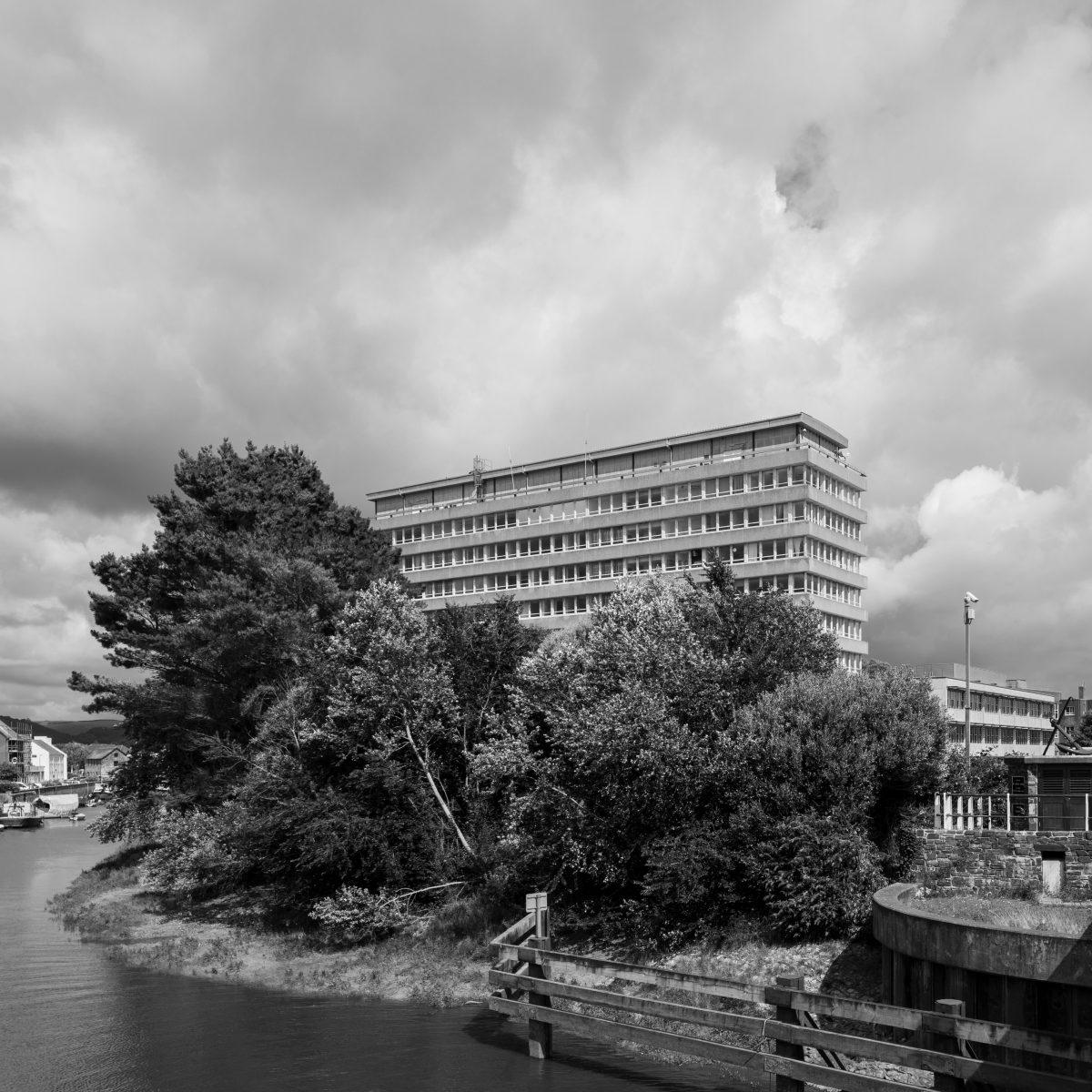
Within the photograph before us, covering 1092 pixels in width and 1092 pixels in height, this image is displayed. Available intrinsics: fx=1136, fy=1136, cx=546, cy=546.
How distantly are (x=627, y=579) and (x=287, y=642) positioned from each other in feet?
49.0

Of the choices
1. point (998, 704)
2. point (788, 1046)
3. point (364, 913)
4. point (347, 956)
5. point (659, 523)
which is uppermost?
point (659, 523)

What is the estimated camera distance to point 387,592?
1715 inches

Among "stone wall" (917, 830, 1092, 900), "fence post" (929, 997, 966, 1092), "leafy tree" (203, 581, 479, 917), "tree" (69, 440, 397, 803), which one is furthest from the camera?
"tree" (69, 440, 397, 803)

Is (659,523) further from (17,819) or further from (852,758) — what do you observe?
(17,819)

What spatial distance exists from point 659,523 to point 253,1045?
65.5 m

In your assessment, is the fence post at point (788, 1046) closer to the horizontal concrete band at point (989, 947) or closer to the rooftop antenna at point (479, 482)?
the horizontal concrete band at point (989, 947)

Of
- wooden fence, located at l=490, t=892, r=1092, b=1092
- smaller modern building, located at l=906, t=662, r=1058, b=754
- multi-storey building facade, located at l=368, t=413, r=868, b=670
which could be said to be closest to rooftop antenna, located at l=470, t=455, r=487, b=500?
multi-storey building facade, located at l=368, t=413, r=868, b=670

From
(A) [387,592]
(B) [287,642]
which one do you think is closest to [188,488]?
(B) [287,642]

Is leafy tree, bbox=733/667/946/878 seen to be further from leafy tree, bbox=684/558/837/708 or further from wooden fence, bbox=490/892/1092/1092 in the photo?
wooden fence, bbox=490/892/1092/1092

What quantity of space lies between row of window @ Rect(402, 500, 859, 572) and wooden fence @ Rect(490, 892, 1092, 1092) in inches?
2346

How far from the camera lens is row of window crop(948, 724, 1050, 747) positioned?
9974 cm

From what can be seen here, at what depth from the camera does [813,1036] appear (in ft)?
55.7

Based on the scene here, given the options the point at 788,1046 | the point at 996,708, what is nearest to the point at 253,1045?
the point at 788,1046

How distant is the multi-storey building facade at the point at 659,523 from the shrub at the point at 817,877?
45.9m
